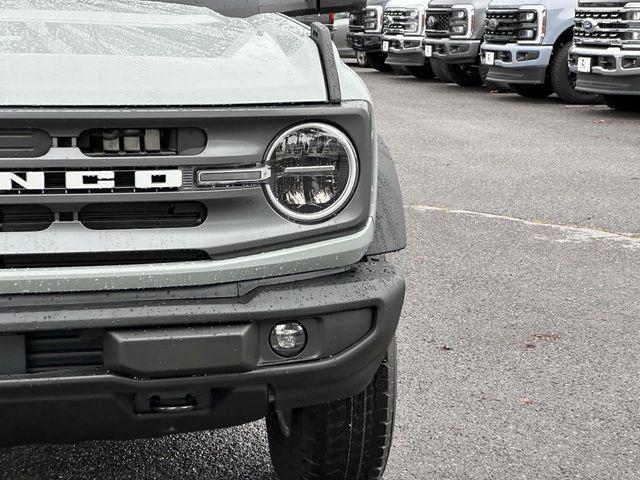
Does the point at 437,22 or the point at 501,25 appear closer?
the point at 501,25

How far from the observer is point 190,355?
2547 mm

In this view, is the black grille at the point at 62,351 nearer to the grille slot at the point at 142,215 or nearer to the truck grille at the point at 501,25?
the grille slot at the point at 142,215

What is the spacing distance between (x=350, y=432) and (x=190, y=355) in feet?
2.20

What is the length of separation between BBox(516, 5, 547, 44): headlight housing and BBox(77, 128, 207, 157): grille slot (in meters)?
12.6

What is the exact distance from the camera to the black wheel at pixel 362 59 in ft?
74.1

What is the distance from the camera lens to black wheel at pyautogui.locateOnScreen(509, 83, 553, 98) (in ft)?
53.2

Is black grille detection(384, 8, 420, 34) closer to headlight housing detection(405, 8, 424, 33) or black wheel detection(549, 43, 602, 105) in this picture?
headlight housing detection(405, 8, 424, 33)

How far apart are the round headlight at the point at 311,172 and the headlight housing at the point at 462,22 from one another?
14.3 m

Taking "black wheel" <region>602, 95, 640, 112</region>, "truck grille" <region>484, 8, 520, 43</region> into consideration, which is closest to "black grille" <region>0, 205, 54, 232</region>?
"black wheel" <region>602, 95, 640, 112</region>

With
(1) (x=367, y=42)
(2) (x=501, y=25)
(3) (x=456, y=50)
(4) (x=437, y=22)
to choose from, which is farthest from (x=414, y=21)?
(2) (x=501, y=25)

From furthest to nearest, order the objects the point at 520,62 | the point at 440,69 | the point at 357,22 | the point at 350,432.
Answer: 1. the point at 357,22
2. the point at 440,69
3. the point at 520,62
4. the point at 350,432

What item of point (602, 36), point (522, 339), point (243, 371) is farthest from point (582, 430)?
point (602, 36)

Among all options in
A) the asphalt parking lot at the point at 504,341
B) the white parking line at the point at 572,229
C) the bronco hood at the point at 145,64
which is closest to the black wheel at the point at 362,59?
the asphalt parking lot at the point at 504,341

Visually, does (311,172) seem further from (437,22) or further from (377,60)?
(377,60)
